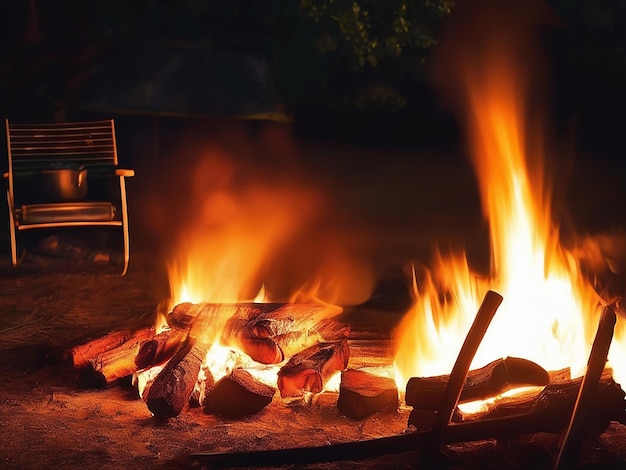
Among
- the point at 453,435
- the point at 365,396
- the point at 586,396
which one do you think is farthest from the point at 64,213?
the point at 586,396

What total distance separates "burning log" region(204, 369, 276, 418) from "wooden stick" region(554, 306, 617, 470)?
1480mm

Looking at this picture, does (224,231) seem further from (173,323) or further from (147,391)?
(147,391)

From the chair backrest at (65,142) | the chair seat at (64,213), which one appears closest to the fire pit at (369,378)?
the chair seat at (64,213)

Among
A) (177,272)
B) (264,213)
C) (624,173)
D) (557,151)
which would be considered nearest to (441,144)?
(557,151)

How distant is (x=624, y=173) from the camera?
390 inches

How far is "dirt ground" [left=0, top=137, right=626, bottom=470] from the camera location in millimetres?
2967

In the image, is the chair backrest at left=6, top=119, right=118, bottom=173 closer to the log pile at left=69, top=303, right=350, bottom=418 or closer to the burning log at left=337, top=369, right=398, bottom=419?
the log pile at left=69, top=303, right=350, bottom=418

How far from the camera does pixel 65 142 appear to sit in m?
8.22

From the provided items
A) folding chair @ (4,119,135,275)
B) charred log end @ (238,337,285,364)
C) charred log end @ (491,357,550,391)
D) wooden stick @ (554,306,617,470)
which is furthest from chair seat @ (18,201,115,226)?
wooden stick @ (554,306,617,470)

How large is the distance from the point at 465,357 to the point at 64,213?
17.6 ft

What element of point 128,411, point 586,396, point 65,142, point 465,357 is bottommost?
point 128,411

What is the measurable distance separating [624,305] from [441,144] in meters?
7.67

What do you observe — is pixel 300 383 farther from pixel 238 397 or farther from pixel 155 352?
pixel 155 352

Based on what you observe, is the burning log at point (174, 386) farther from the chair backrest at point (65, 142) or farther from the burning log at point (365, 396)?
the chair backrest at point (65, 142)
